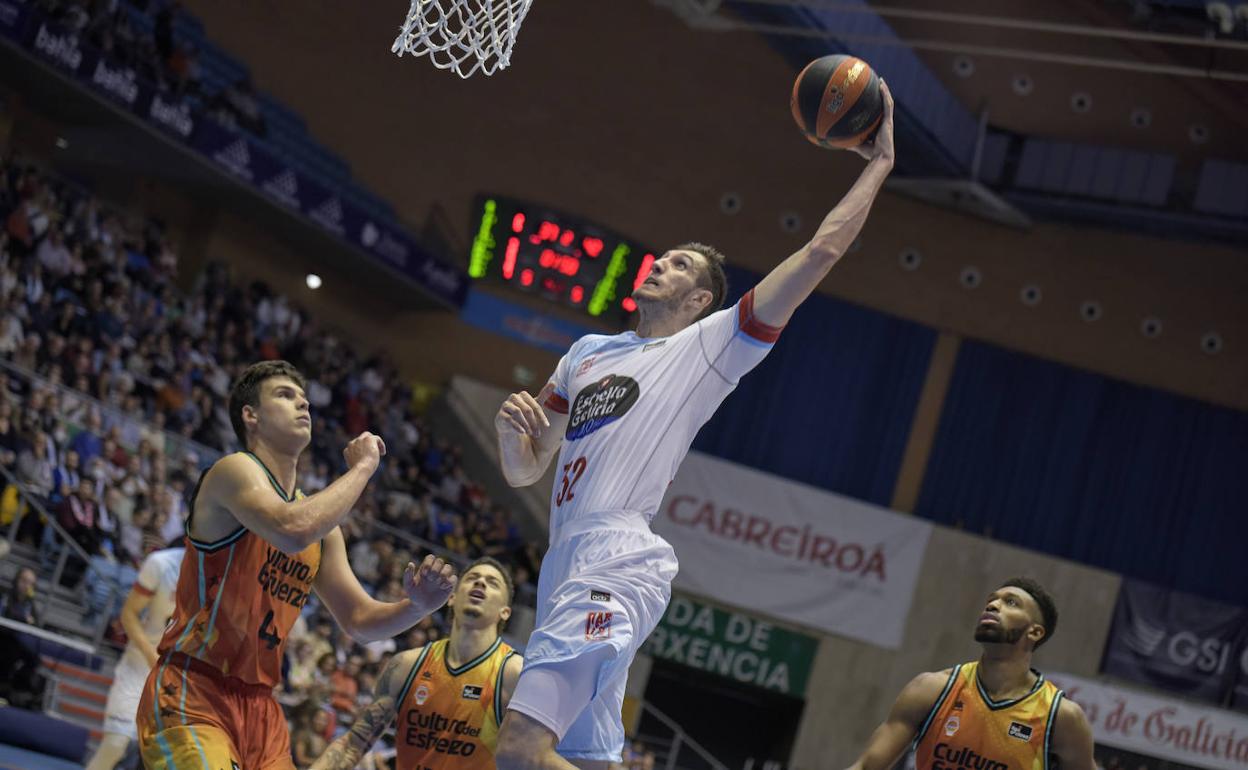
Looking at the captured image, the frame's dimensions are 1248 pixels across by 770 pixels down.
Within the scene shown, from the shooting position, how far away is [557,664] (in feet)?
13.5

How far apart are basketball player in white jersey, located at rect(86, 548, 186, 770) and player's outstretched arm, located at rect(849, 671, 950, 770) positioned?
397 cm

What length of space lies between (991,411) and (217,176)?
11742mm

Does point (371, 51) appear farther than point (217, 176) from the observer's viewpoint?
Yes

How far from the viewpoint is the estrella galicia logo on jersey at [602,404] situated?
A: 4.56 metres

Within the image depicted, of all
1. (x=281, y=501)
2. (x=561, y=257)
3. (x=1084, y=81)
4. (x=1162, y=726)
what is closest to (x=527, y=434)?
(x=281, y=501)

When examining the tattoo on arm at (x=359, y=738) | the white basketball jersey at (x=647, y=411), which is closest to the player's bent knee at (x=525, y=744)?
the white basketball jersey at (x=647, y=411)

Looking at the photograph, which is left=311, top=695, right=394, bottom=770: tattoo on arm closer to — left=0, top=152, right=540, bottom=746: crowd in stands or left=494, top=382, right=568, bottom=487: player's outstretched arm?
left=494, top=382, right=568, bottom=487: player's outstretched arm

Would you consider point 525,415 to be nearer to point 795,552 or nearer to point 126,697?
point 126,697

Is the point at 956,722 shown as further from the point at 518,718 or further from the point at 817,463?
the point at 817,463

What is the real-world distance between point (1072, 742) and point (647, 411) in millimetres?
2443

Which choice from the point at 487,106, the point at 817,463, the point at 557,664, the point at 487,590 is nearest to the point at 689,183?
the point at 487,106

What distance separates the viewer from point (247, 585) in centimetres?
481

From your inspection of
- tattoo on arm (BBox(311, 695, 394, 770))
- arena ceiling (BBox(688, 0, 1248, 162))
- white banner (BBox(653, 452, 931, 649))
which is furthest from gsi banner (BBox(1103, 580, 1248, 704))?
tattoo on arm (BBox(311, 695, 394, 770))

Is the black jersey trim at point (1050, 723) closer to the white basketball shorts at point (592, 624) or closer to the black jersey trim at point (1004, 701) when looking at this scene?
the black jersey trim at point (1004, 701)
